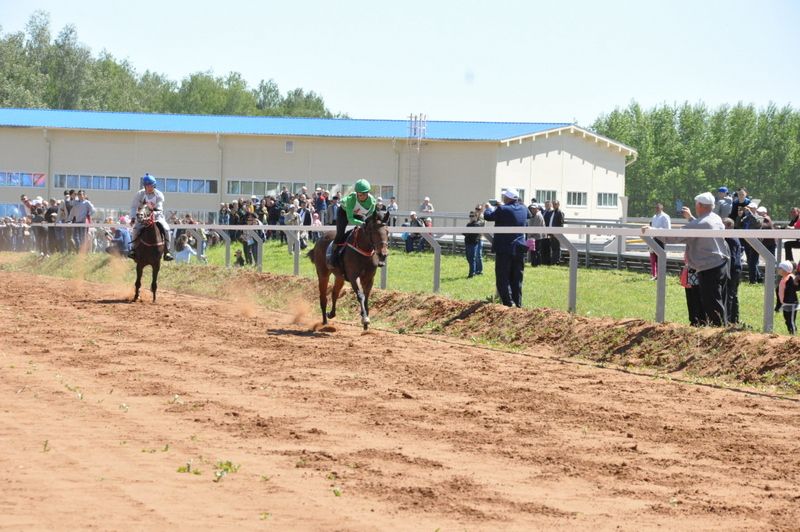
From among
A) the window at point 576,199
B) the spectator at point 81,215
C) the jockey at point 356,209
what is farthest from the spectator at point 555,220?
the window at point 576,199

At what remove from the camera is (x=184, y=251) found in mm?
30750

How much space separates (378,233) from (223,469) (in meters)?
9.33

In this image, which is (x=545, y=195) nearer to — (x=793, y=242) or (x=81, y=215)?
(x=81, y=215)

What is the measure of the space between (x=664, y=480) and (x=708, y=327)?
6023mm

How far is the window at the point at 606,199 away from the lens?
200ft

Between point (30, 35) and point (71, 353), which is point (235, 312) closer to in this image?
point (71, 353)

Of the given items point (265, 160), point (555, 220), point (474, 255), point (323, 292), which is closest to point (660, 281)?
point (323, 292)

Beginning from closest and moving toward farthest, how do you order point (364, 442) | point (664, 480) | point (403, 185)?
1. point (664, 480)
2. point (364, 442)
3. point (403, 185)

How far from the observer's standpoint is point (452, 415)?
10.0 m

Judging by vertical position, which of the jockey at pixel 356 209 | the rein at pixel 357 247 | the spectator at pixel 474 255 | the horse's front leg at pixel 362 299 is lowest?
the horse's front leg at pixel 362 299

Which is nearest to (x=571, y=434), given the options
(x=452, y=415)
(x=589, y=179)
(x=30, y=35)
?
(x=452, y=415)

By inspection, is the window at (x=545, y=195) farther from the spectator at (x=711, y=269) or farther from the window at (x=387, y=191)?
the spectator at (x=711, y=269)

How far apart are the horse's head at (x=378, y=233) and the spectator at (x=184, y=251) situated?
1388cm

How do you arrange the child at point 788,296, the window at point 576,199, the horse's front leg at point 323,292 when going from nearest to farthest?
1. the child at point 788,296
2. the horse's front leg at point 323,292
3. the window at point 576,199
